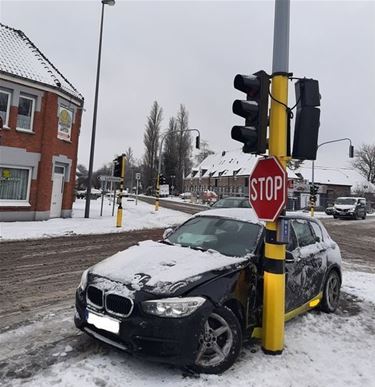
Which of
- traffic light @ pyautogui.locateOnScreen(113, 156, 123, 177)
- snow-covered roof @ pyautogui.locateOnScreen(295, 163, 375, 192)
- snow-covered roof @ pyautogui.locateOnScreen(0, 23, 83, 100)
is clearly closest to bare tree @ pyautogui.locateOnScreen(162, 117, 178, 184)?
snow-covered roof @ pyautogui.locateOnScreen(295, 163, 375, 192)

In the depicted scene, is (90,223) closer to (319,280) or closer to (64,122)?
(64,122)

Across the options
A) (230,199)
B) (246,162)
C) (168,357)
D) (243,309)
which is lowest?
(168,357)

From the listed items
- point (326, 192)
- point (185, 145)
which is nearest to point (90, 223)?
point (326, 192)

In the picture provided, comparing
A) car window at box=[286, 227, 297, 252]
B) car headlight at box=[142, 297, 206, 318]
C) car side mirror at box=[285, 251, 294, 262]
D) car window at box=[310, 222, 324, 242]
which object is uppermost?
car window at box=[310, 222, 324, 242]

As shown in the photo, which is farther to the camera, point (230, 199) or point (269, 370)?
point (230, 199)

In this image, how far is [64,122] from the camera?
62.8 feet

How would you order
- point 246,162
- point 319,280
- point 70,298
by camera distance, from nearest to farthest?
1. point 319,280
2. point 70,298
3. point 246,162

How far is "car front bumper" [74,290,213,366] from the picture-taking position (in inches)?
136

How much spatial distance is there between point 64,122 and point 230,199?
9.12 m

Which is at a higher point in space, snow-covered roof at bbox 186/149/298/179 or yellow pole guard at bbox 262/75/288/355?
snow-covered roof at bbox 186/149/298/179

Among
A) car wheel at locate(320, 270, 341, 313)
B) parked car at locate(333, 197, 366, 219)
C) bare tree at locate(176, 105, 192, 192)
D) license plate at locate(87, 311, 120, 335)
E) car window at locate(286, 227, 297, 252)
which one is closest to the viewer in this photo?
license plate at locate(87, 311, 120, 335)

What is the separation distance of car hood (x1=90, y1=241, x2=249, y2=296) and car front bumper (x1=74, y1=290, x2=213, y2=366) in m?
0.25

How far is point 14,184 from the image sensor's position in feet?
56.0

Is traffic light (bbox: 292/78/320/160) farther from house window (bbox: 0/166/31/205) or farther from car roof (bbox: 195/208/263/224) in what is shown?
house window (bbox: 0/166/31/205)
